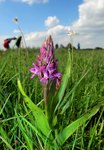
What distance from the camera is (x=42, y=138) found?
1.48 m

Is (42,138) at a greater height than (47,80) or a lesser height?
lesser

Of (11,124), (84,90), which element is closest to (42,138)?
(11,124)

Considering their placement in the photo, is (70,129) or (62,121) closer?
(70,129)

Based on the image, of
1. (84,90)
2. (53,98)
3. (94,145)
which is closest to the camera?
(53,98)

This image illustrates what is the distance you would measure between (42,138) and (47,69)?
31 centimetres

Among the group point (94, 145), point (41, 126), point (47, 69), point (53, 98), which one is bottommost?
point (94, 145)

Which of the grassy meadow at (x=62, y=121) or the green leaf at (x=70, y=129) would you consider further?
the grassy meadow at (x=62, y=121)

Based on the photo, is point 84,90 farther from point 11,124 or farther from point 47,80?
point 47,80

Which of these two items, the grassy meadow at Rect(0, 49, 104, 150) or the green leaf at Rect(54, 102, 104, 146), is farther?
the grassy meadow at Rect(0, 49, 104, 150)

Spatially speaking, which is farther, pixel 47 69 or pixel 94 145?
pixel 94 145

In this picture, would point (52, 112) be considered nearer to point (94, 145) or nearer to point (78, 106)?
point (94, 145)

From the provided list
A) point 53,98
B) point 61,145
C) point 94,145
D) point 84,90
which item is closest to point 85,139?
point 94,145

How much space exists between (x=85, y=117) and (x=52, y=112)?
147 mm

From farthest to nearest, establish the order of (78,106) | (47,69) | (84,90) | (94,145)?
(84,90)
(78,106)
(94,145)
(47,69)
